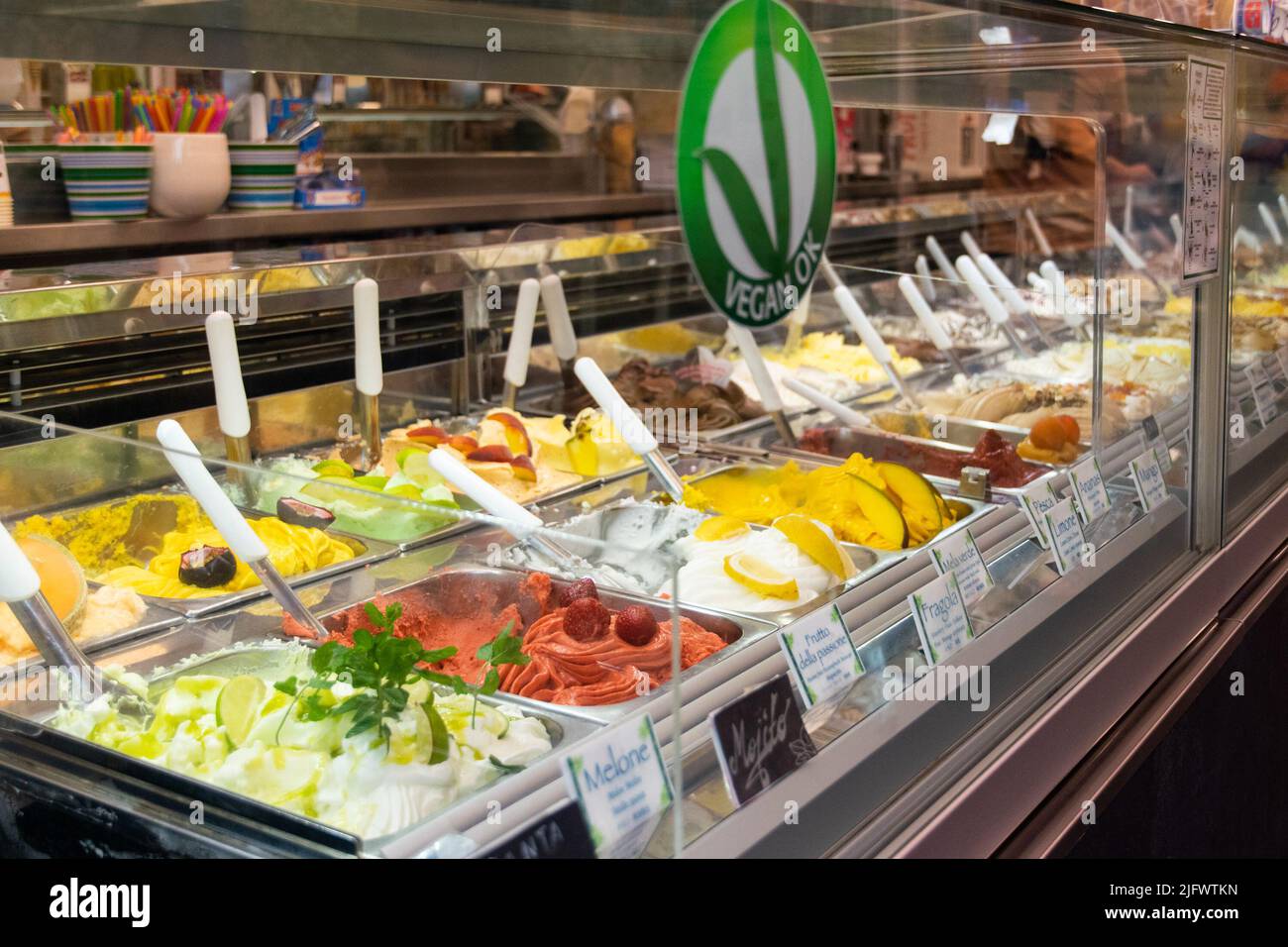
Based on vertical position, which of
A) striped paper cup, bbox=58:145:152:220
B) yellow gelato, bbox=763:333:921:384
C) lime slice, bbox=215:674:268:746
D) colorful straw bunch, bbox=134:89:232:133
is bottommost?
lime slice, bbox=215:674:268:746

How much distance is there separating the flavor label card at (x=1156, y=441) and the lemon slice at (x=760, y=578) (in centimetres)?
100

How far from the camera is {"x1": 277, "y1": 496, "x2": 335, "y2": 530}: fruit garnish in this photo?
1363 mm

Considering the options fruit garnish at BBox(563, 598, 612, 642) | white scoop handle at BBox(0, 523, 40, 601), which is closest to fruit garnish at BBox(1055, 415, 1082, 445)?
fruit garnish at BBox(563, 598, 612, 642)

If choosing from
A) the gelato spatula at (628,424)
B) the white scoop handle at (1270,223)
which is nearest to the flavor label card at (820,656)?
the gelato spatula at (628,424)

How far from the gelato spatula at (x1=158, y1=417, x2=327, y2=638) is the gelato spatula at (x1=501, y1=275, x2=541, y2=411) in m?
1.07

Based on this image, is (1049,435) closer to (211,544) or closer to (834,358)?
(834,358)

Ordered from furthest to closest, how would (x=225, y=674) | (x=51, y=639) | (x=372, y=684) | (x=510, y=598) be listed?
(x=510, y=598) → (x=225, y=674) → (x=51, y=639) → (x=372, y=684)

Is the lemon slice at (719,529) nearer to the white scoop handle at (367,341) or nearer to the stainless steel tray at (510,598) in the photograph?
the stainless steel tray at (510,598)

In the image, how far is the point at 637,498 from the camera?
7.27 feet

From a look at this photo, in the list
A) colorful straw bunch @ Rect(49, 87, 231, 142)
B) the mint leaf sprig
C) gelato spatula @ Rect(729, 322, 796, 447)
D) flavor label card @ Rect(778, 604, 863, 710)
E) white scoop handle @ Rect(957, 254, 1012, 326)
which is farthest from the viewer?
colorful straw bunch @ Rect(49, 87, 231, 142)

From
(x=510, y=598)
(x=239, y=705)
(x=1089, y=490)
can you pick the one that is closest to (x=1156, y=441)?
(x=1089, y=490)

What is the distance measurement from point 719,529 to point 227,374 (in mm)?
755

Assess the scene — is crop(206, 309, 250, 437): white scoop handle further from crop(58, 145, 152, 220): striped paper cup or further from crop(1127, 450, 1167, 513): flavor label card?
crop(1127, 450, 1167, 513): flavor label card

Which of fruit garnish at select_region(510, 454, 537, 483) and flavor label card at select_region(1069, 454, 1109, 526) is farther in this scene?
fruit garnish at select_region(510, 454, 537, 483)
